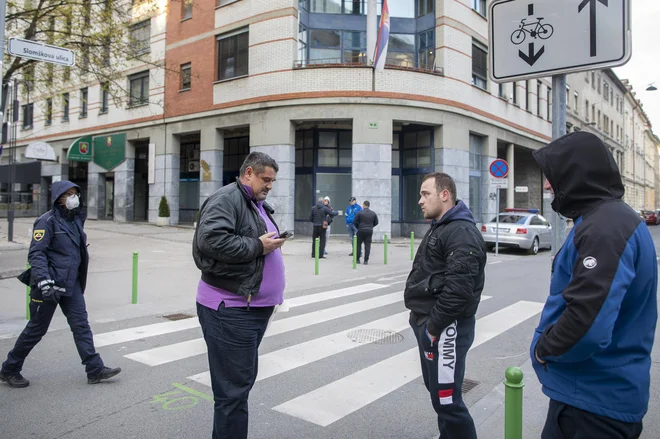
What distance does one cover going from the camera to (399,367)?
5219mm

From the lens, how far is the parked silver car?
17609 mm

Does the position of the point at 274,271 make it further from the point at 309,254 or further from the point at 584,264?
the point at 309,254

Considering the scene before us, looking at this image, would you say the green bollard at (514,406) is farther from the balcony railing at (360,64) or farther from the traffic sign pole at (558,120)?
the balcony railing at (360,64)

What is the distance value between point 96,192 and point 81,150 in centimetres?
272

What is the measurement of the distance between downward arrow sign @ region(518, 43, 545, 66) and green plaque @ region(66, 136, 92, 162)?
103 feet

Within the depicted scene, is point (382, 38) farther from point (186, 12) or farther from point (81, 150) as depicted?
point (81, 150)

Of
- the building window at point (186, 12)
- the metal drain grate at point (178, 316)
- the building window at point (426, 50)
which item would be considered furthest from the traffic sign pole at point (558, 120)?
the building window at point (186, 12)

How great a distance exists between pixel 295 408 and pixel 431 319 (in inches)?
69.8

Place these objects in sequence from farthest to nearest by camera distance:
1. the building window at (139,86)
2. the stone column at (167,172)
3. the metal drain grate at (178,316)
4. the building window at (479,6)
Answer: the building window at (139,86) < the stone column at (167,172) < the building window at (479,6) < the metal drain grate at (178,316)

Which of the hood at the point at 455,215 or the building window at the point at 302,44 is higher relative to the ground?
the building window at the point at 302,44

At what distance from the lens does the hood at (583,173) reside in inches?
80.0

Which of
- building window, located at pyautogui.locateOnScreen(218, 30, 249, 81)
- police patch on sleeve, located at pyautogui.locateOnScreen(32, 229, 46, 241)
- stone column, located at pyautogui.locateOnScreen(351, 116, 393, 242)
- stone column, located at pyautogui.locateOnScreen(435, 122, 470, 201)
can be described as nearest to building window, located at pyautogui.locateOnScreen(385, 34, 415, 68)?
stone column, located at pyautogui.locateOnScreen(435, 122, 470, 201)

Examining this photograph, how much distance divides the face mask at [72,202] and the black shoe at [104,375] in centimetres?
160

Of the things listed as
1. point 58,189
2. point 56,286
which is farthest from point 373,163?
point 56,286
